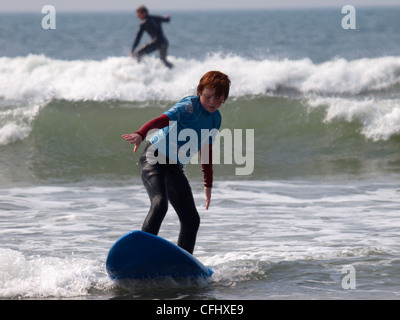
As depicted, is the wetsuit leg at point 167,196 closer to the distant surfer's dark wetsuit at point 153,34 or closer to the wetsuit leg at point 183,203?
the wetsuit leg at point 183,203

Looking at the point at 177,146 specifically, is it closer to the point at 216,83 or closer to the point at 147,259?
the point at 216,83

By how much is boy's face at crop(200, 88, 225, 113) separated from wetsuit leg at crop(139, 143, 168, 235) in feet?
1.65

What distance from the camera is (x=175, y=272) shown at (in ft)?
15.7

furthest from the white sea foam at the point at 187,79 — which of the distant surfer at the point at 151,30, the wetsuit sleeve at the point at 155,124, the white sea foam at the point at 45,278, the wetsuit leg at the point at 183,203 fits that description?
the wetsuit sleeve at the point at 155,124

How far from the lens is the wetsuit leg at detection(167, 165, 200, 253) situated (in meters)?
4.71

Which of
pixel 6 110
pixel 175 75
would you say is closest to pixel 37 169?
pixel 6 110

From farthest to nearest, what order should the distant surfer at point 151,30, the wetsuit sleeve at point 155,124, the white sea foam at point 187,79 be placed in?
the white sea foam at point 187,79
the distant surfer at point 151,30
the wetsuit sleeve at point 155,124

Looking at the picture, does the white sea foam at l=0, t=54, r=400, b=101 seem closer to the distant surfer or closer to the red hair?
the distant surfer

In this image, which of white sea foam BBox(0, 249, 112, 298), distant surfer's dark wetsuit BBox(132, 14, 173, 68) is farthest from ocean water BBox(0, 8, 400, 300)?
distant surfer's dark wetsuit BBox(132, 14, 173, 68)

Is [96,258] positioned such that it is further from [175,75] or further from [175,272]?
[175,75]

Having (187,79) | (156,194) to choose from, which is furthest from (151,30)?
(156,194)

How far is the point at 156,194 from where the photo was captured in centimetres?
462

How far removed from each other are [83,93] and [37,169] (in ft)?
18.0

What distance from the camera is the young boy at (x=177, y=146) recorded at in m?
4.54
